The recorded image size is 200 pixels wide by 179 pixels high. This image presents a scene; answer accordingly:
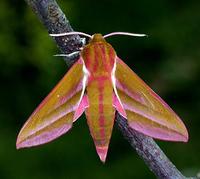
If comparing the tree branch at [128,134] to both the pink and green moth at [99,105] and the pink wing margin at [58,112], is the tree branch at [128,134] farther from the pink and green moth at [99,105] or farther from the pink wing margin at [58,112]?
the pink wing margin at [58,112]

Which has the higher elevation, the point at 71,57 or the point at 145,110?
the point at 71,57

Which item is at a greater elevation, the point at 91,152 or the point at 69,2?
the point at 69,2

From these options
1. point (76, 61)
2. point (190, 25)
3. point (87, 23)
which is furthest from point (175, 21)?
point (76, 61)

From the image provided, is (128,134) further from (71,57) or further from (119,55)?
(119,55)

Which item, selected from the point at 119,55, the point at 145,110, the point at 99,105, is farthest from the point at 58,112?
the point at 119,55

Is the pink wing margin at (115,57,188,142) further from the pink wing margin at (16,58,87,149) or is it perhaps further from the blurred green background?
the blurred green background

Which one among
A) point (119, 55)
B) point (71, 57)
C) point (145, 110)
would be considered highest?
point (71, 57)

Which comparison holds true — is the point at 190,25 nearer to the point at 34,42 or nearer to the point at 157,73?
the point at 157,73
